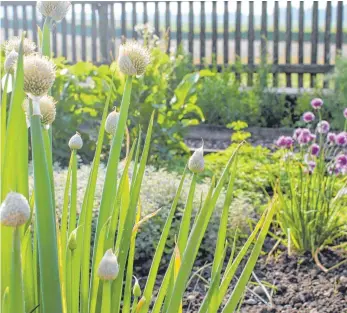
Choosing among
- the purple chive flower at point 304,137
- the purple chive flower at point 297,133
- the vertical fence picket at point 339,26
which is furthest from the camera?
the vertical fence picket at point 339,26

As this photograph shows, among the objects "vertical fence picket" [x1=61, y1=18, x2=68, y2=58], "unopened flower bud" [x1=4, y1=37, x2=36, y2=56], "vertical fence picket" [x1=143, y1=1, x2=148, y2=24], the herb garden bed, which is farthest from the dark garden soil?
"vertical fence picket" [x1=61, y1=18, x2=68, y2=58]

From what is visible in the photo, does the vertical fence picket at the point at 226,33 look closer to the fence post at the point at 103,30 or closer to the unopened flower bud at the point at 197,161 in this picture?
the fence post at the point at 103,30

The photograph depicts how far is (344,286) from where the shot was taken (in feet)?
8.96

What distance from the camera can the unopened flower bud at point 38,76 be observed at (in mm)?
905

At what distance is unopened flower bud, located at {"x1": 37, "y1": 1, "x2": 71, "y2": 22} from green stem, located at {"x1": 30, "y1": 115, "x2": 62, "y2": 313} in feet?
0.91

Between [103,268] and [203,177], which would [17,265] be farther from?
[203,177]

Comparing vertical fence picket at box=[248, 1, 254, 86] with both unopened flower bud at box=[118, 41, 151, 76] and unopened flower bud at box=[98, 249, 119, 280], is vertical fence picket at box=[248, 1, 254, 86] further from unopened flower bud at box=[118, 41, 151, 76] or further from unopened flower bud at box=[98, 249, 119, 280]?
unopened flower bud at box=[98, 249, 119, 280]

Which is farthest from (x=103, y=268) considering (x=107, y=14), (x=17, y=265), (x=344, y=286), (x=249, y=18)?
(x=107, y=14)

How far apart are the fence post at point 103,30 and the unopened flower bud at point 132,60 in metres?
9.00

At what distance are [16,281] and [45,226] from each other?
0.09 m

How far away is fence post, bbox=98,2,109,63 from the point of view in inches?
391

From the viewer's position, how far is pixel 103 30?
1007 centimetres

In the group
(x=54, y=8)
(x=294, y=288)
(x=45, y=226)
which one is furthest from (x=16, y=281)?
(x=294, y=288)

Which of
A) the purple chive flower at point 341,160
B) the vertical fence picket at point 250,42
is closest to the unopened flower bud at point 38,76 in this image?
the purple chive flower at point 341,160
